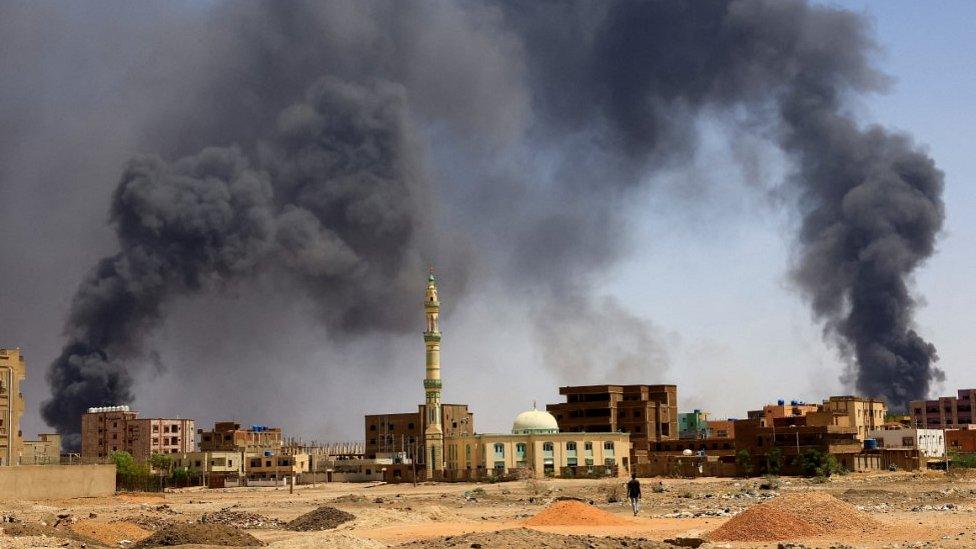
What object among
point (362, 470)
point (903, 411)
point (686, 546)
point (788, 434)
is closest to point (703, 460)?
point (788, 434)

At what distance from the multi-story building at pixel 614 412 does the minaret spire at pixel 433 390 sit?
15.5 meters

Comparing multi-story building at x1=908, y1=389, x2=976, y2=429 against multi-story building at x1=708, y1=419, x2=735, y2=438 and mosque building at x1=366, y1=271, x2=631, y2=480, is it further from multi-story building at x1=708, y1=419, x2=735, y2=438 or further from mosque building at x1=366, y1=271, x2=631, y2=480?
mosque building at x1=366, y1=271, x2=631, y2=480

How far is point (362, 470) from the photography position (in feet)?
417

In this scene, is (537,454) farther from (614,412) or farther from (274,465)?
(274,465)

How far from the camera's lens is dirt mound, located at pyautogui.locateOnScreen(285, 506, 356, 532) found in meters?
50.2

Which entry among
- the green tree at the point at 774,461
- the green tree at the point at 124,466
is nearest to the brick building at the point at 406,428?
the green tree at the point at 124,466

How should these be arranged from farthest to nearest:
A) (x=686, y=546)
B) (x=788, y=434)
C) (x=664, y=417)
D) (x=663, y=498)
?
1. (x=664, y=417)
2. (x=788, y=434)
3. (x=663, y=498)
4. (x=686, y=546)

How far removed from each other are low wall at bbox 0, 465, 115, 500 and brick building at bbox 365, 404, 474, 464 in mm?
51333

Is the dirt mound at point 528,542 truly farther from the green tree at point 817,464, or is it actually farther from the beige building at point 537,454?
the beige building at point 537,454

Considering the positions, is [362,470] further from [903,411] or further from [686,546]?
[686,546]

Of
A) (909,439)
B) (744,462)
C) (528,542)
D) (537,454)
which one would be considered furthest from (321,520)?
(909,439)

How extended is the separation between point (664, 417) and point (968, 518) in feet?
293

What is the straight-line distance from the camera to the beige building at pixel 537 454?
114875 mm

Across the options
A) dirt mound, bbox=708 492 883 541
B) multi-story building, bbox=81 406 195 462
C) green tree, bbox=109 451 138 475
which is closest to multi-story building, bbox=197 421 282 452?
multi-story building, bbox=81 406 195 462
